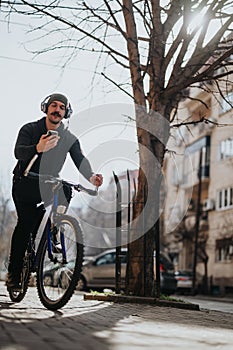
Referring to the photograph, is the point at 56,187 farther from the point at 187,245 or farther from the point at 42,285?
the point at 187,245

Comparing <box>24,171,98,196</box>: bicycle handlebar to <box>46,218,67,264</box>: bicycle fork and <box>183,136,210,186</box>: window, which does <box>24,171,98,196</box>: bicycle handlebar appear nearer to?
<box>46,218,67,264</box>: bicycle fork

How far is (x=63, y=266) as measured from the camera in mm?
7004

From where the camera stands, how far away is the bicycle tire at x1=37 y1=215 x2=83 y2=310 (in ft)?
21.8

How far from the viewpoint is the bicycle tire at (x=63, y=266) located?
6.65 meters

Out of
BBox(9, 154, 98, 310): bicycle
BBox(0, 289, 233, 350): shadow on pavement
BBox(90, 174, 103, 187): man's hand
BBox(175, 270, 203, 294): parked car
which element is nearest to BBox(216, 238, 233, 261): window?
BBox(175, 270, 203, 294): parked car

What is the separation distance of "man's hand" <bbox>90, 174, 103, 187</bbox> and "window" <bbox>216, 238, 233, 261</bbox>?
36627 mm

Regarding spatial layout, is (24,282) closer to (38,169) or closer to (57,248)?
(57,248)

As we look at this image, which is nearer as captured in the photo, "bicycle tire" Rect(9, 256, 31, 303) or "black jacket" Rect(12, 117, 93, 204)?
"black jacket" Rect(12, 117, 93, 204)

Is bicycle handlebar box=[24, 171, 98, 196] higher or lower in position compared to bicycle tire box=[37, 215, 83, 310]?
higher

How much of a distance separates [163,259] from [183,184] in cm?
2965

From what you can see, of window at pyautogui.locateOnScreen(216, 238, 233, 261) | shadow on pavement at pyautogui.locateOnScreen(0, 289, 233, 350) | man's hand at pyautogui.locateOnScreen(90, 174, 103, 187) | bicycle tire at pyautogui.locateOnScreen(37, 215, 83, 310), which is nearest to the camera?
shadow on pavement at pyautogui.locateOnScreen(0, 289, 233, 350)

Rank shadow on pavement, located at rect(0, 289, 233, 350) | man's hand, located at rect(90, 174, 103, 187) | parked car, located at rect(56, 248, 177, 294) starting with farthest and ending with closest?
parked car, located at rect(56, 248, 177, 294)
man's hand, located at rect(90, 174, 103, 187)
shadow on pavement, located at rect(0, 289, 233, 350)

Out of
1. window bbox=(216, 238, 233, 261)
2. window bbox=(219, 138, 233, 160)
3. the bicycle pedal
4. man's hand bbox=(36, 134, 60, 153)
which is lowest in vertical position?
the bicycle pedal

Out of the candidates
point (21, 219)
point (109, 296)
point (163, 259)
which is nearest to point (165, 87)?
point (109, 296)
